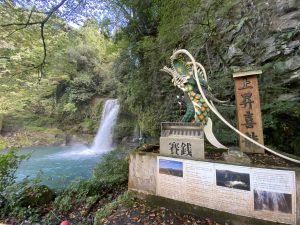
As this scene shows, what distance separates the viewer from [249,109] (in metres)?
3.30

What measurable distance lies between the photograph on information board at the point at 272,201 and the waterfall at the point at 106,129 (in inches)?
430

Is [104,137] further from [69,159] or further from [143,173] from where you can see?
[143,173]

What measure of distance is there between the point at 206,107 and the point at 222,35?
399 centimetres

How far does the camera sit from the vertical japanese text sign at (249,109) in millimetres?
3224

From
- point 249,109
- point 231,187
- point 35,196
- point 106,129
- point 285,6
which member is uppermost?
point 285,6

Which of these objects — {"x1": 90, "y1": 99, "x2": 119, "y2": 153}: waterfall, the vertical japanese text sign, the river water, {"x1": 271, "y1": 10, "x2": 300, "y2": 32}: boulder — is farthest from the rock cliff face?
{"x1": 90, "y1": 99, "x2": 119, "y2": 153}: waterfall

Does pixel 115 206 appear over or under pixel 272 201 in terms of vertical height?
under

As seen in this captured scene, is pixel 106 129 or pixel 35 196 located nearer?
pixel 35 196

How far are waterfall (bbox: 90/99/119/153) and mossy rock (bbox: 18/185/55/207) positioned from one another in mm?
8066

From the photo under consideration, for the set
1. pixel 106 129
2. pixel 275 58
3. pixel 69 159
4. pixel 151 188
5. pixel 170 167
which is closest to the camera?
pixel 170 167

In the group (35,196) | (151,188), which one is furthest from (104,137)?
Result: (151,188)

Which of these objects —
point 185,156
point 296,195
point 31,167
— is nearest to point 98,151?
point 31,167

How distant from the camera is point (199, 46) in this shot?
6.41m

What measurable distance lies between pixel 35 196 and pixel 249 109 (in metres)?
5.00
